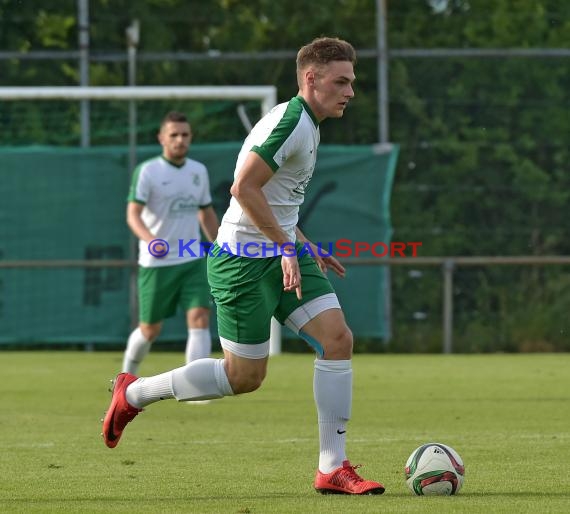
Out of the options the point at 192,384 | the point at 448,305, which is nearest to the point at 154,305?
the point at 192,384

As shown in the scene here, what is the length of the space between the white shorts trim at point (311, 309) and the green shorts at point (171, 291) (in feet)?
15.2

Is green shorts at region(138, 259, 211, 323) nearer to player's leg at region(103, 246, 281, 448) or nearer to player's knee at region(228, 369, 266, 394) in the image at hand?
player's leg at region(103, 246, 281, 448)

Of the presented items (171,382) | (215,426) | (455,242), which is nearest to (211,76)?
(455,242)

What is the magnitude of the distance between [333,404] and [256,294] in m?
0.59

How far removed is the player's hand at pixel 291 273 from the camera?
20.6 feet

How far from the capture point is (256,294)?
6.59m

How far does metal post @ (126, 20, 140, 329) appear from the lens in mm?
17359

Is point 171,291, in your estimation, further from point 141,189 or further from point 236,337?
point 236,337

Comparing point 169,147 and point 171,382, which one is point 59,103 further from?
point 171,382

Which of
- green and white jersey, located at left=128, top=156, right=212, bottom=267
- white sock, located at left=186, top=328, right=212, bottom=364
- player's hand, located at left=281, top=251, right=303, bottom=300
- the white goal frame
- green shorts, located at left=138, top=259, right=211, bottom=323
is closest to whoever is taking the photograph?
player's hand, located at left=281, top=251, right=303, bottom=300

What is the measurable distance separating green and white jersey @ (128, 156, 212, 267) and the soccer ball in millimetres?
5198

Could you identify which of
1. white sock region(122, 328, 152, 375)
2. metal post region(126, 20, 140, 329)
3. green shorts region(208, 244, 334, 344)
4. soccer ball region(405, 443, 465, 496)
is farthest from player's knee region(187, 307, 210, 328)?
metal post region(126, 20, 140, 329)

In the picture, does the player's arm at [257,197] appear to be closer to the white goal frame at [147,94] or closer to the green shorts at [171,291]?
the green shorts at [171,291]

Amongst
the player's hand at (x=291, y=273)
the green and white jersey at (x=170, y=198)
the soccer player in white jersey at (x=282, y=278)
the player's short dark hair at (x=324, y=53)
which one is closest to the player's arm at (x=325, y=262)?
the soccer player in white jersey at (x=282, y=278)
